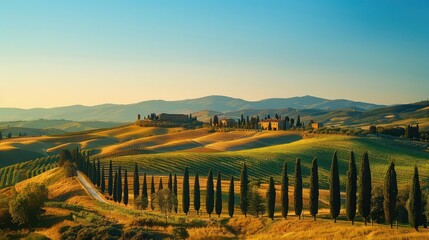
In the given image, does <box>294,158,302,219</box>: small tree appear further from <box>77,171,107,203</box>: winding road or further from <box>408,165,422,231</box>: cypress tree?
<box>77,171,107,203</box>: winding road

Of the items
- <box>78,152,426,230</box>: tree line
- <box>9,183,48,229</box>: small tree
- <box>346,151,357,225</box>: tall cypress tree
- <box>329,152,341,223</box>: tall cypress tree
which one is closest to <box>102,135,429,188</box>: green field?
<box>78,152,426,230</box>: tree line

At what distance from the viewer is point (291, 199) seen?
68.3 m

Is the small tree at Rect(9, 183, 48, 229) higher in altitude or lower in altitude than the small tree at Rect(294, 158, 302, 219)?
lower

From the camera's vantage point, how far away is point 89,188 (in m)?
86.2

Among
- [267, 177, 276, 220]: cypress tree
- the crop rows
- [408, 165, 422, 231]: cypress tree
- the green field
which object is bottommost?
the crop rows

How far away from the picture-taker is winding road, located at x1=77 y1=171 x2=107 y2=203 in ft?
250

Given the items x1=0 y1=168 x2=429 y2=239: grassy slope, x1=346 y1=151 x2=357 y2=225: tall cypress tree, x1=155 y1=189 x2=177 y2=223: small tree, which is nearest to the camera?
x1=0 y1=168 x2=429 y2=239: grassy slope

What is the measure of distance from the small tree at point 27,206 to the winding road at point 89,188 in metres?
16.0

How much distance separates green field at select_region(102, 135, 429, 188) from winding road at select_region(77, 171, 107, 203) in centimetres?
997

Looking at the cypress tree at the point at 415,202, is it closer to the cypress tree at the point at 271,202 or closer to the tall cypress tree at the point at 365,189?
the tall cypress tree at the point at 365,189

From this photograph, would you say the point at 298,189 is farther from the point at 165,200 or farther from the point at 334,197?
the point at 165,200

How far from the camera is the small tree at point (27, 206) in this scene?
178 feet

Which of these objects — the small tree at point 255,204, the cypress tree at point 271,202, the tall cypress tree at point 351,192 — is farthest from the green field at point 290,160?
the tall cypress tree at point 351,192

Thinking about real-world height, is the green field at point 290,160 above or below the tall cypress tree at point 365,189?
below
